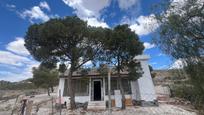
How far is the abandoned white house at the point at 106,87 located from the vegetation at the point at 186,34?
480 inches

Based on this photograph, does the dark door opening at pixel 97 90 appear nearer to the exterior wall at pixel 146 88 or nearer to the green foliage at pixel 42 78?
the exterior wall at pixel 146 88

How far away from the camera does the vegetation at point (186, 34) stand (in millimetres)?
5355

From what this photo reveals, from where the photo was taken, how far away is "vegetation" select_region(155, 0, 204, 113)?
536 centimetres

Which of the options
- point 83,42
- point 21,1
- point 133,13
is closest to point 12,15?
point 21,1

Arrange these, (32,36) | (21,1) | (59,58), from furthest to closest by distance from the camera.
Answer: (59,58) < (32,36) < (21,1)

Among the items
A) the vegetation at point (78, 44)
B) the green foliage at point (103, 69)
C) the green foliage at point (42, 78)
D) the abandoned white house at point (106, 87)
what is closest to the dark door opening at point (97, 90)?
the abandoned white house at point (106, 87)

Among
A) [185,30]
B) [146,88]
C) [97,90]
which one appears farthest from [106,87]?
[185,30]

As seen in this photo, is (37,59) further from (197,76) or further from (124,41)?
(197,76)

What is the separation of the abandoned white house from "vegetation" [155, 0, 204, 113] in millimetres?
12205

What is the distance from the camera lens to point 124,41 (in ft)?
51.2

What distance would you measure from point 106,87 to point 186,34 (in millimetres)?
14033

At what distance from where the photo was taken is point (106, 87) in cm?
1914

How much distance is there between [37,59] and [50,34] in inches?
121

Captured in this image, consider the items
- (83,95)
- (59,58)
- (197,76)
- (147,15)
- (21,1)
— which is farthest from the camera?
(83,95)
